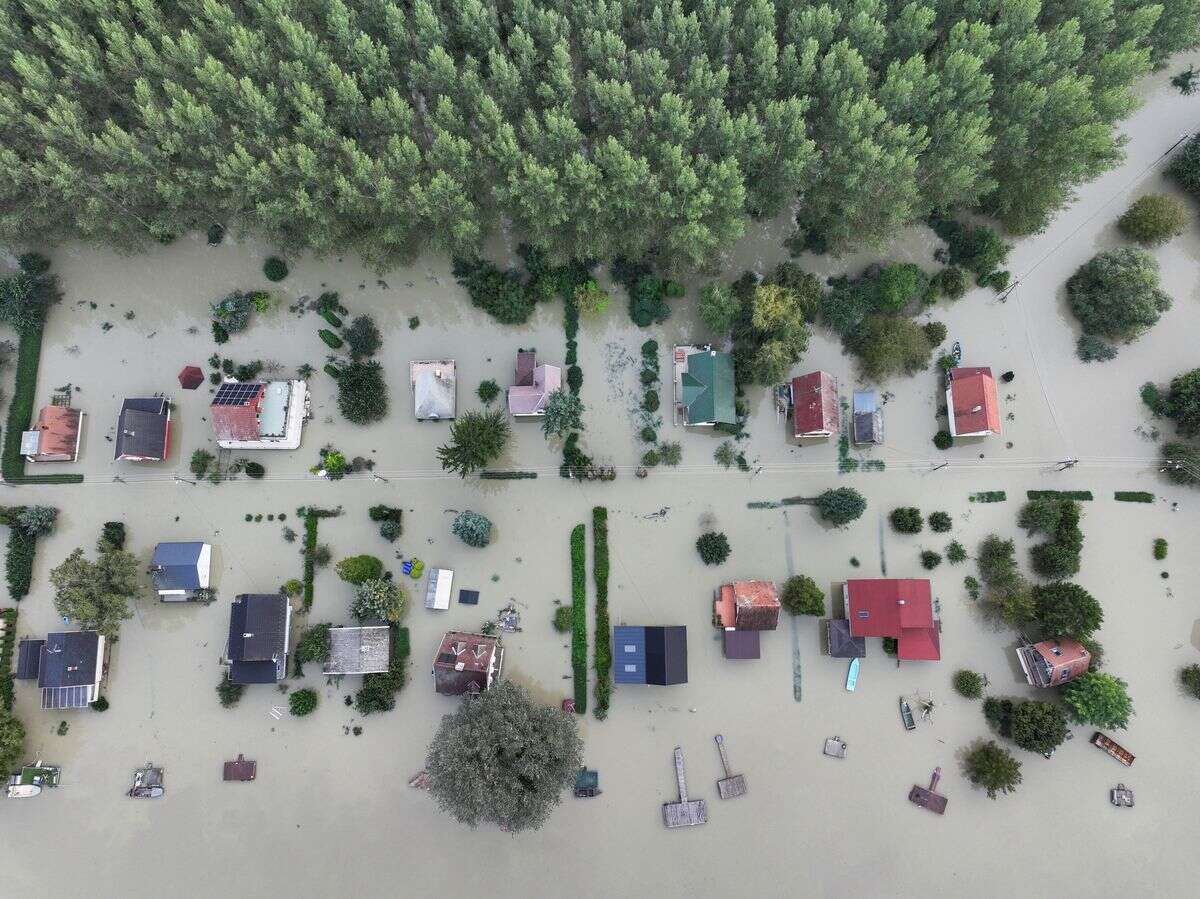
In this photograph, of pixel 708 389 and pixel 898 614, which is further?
pixel 708 389

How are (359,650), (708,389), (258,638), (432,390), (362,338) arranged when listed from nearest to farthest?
1. (258,638)
2. (359,650)
3. (708,389)
4. (432,390)
5. (362,338)

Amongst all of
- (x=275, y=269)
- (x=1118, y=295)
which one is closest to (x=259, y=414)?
(x=275, y=269)

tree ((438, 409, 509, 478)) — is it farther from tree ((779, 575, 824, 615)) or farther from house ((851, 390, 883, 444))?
house ((851, 390, 883, 444))

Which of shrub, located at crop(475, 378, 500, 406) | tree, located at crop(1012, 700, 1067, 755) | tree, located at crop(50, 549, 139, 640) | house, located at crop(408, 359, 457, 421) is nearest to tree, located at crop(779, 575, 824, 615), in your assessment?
tree, located at crop(1012, 700, 1067, 755)

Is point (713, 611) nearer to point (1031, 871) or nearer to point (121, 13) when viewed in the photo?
point (1031, 871)

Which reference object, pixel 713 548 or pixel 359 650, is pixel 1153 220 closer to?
pixel 713 548

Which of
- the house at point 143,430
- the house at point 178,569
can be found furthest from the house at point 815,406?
the house at point 143,430
